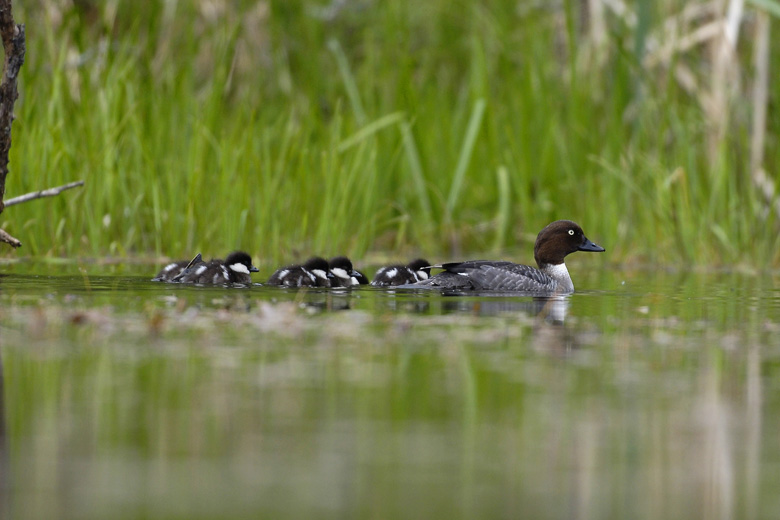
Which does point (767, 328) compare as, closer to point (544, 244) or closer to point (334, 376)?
point (334, 376)

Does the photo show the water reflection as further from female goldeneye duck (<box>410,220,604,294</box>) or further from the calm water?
female goldeneye duck (<box>410,220,604,294</box>)

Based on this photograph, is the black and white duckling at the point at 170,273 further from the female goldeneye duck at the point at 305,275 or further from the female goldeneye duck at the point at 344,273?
the female goldeneye duck at the point at 344,273

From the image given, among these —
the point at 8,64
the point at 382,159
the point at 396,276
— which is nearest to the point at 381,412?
the point at 8,64

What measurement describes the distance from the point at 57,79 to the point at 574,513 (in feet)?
24.4

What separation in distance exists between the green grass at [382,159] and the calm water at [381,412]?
3.27 meters

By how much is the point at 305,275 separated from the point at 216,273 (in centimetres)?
54

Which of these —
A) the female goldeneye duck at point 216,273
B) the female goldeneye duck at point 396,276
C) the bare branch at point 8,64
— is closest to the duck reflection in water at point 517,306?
the female goldeneye duck at point 396,276

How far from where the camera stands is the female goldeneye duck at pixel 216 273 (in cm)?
727

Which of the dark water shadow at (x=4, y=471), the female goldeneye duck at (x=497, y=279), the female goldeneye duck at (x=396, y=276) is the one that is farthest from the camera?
the female goldeneye duck at (x=396, y=276)

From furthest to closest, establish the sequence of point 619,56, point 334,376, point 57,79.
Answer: point 619,56 → point 57,79 → point 334,376

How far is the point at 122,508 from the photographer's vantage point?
2424 millimetres

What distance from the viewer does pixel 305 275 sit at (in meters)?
7.30

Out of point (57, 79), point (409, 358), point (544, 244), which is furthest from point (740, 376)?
point (57, 79)

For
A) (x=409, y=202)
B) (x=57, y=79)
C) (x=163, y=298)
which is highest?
(x=57, y=79)
